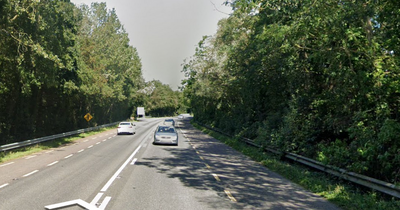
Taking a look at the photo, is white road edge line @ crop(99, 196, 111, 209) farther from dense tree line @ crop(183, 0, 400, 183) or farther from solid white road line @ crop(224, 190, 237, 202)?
dense tree line @ crop(183, 0, 400, 183)

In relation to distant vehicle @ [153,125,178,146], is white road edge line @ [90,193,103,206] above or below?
below

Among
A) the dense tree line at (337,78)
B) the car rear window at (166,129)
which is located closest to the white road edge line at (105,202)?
the dense tree line at (337,78)

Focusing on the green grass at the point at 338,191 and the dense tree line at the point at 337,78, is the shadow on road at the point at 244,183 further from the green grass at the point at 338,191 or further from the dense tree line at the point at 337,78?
the dense tree line at the point at 337,78

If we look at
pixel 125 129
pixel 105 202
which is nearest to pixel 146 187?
pixel 105 202

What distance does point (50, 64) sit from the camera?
2033cm

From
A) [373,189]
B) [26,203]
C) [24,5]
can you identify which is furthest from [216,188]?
[24,5]

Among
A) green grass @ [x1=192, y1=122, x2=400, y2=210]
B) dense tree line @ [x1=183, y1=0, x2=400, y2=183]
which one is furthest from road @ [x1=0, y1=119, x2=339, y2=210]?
dense tree line @ [x1=183, y1=0, x2=400, y2=183]

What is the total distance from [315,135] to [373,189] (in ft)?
21.6

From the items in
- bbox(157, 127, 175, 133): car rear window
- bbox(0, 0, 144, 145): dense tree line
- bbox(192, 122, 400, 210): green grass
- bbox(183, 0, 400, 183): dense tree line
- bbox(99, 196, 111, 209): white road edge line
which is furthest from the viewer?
bbox(157, 127, 175, 133): car rear window

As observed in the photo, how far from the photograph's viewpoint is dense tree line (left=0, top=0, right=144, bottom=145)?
17938 mm

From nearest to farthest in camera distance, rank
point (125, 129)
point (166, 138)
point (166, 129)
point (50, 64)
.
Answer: point (50, 64)
point (166, 138)
point (166, 129)
point (125, 129)

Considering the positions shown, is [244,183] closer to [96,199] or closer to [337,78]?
[96,199]

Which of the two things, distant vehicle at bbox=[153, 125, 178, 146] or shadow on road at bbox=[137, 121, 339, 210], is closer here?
shadow on road at bbox=[137, 121, 339, 210]

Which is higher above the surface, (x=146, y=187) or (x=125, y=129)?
Answer: (x=125, y=129)
